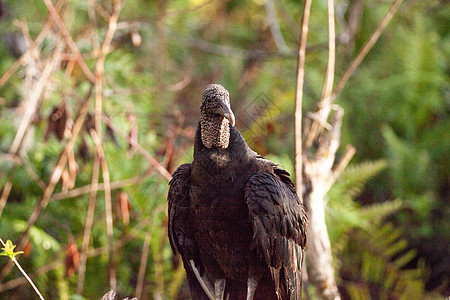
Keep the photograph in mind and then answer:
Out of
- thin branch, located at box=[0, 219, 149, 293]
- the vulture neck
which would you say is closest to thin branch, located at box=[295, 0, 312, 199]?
the vulture neck

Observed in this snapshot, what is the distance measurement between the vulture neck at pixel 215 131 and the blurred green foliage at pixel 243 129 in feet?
1.54

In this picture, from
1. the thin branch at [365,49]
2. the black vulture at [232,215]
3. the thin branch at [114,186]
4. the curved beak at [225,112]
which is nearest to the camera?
the curved beak at [225,112]

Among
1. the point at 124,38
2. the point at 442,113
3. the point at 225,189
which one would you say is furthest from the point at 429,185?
the point at 225,189

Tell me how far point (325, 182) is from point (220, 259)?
1314 mm

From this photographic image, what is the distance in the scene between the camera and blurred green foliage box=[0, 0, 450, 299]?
16.4ft

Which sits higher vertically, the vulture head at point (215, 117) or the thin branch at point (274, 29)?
the thin branch at point (274, 29)

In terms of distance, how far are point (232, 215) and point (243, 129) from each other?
623 mm

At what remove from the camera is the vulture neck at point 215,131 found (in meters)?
2.55

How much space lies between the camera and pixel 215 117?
256 cm

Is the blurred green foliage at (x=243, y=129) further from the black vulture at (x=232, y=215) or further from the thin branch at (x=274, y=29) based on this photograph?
the black vulture at (x=232, y=215)

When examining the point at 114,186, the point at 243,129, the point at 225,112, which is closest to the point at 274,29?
the point at 114,186

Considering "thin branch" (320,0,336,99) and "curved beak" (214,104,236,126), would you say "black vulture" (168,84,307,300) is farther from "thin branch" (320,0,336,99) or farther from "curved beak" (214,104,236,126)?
"thin branch" (320,0,336,99)

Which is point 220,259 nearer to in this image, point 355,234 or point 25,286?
point 25,286

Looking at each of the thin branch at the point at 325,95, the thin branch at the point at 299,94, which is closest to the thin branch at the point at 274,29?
the thin branch at the point at 325,95
